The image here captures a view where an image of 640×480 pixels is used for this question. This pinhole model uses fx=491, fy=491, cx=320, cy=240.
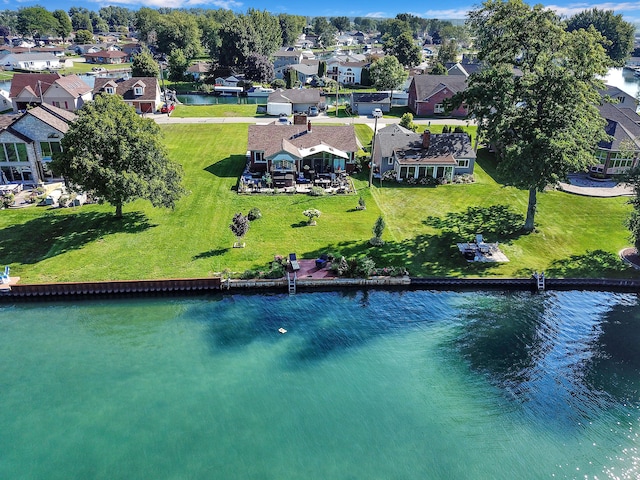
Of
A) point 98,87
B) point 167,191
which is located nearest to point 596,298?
point 167,191

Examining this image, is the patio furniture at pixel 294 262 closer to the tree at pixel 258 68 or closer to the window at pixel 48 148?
the window at pixel 48 148

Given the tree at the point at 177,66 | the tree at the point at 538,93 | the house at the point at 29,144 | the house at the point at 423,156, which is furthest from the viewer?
the tree at the point at 177,66

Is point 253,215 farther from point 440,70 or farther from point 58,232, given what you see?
point 440,70

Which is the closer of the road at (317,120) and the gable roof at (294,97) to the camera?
the road at (317,120)

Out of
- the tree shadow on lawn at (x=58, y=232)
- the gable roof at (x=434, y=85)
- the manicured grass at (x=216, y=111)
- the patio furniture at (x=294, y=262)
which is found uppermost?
the gable roof at (x=434, y=85)

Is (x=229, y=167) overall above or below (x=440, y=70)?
below

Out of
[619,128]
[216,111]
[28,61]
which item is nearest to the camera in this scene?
[619,128]

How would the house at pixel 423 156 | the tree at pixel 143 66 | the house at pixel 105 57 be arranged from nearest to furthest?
the house at pixel 423 156, the tree at pixel 143 66, the house at pixel 105 57

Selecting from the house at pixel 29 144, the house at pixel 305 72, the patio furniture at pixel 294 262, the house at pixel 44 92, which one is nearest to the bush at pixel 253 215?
the patio furniture at pixel 294 262

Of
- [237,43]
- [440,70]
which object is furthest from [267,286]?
[237,43]
